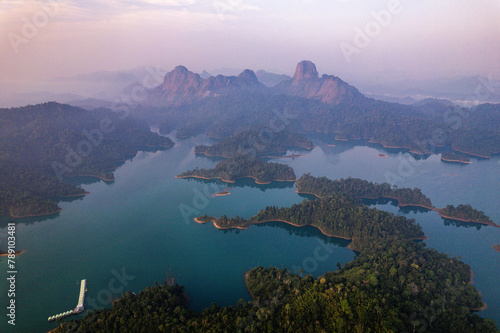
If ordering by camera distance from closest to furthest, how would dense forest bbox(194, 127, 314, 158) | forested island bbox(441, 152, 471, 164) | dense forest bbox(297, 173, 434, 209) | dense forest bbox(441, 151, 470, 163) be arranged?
dense forest bbox(297, 173, 434, 209) → forested island bbox(441, 152, 471, 164) → dense forest bbox(441, 151, 470, 163) → dense forest bbox(194, 127, 314, 158)

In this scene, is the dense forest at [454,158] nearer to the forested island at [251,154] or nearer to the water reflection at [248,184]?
the forested island at [251,154]

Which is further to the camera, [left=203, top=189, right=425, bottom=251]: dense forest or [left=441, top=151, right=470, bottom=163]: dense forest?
[left=441, top=151, right=470, bottom=163]: dense forest

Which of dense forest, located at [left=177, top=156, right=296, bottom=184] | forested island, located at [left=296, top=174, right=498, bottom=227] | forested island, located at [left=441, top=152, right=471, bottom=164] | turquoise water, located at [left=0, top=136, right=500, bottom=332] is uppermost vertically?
forested island, located at [left=441, top=152, right=471, bottom=164]

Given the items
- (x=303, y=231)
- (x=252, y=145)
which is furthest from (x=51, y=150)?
(x=303, y=231)

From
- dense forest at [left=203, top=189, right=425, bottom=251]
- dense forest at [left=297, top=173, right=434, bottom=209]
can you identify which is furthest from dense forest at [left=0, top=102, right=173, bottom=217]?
dense forest at [left=297, top=173, right=434, bottom=209]

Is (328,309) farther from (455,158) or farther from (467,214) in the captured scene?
(455,158)

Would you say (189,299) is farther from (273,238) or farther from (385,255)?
(385,255)

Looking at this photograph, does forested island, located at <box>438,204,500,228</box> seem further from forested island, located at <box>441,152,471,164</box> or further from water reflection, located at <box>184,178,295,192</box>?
forested island, located at <box>441,152,471,164</box>

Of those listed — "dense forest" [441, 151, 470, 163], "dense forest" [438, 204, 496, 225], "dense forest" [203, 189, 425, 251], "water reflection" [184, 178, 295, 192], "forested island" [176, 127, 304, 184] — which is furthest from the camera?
"dense forest" [441, 151, 470, 163]
